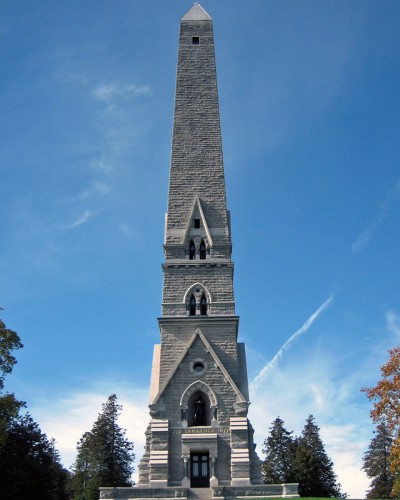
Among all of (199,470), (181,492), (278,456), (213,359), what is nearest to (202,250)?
(213,359)

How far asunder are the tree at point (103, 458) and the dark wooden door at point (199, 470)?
17550 millimetres

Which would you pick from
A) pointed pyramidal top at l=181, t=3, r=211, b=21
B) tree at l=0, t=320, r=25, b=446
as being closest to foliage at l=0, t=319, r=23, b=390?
tree at l=0, t=320, r=25, b=446

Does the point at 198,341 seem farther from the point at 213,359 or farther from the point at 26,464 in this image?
the point at 26,464

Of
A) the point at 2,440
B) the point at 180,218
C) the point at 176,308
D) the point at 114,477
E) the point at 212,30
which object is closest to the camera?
the point at 2,440

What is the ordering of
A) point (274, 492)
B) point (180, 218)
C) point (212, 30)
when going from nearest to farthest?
point (274, 492), point (180, 218), point (212, 30)

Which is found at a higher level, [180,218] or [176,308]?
[180,218]

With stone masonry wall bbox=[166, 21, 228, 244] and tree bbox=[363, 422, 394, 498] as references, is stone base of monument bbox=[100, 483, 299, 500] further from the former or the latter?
tree bbox=[363, 422, 394, 498]

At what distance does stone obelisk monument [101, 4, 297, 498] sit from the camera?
28.2 m

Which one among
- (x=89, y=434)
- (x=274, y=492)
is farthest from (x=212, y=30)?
(x=89, y=434)

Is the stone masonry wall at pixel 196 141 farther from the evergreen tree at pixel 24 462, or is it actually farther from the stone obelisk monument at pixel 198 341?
the evergreen tree at pixel 24 462

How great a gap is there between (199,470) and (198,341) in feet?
21.6

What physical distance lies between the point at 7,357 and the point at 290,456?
2890 cm

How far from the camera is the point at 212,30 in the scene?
41656 millimetres

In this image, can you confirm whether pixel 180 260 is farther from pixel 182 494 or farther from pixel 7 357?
pixel 182 494
